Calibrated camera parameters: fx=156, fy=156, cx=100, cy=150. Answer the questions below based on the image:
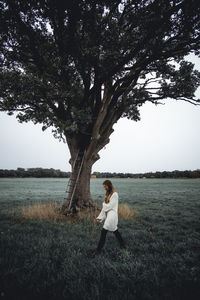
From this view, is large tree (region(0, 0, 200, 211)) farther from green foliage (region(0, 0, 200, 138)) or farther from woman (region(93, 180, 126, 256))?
woman (region(93, 180, 126, 256))

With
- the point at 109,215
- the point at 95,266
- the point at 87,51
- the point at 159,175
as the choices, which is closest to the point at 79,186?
the point at 109,215

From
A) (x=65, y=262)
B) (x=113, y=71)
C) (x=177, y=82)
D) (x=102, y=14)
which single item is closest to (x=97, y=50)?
(x=113, y=71)

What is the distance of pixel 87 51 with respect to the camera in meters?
5.93

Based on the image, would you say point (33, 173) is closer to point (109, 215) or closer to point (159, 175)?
point (159, 175)

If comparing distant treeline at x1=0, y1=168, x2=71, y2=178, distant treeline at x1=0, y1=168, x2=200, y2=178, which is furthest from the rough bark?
distant treeline at x1=0, y1=168, x2=71, y2=178

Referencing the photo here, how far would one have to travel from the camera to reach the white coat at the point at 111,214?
14.9 ft

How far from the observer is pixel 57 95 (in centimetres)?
759

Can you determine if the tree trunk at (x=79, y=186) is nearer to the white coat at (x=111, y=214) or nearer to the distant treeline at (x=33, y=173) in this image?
the white coat at (x=111, y=214)

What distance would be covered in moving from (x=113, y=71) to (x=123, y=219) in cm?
747

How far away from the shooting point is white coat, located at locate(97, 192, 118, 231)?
4555mm

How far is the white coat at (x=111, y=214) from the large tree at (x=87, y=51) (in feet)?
12.0

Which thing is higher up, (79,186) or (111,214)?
(79,186)

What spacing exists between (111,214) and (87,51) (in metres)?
5.86

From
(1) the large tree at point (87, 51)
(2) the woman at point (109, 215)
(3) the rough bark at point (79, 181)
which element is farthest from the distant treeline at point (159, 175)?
(2) the woman at point (109, 215)
